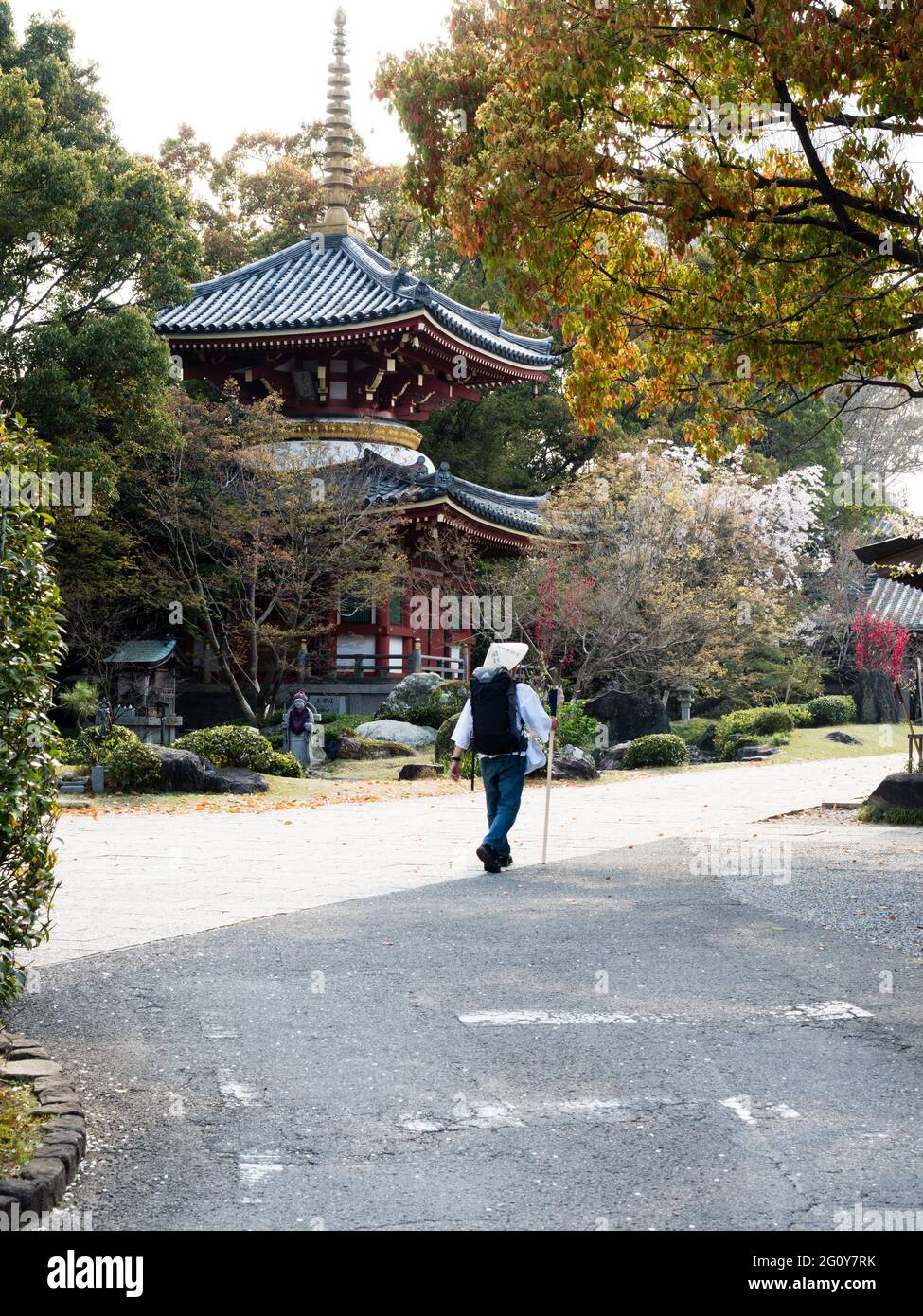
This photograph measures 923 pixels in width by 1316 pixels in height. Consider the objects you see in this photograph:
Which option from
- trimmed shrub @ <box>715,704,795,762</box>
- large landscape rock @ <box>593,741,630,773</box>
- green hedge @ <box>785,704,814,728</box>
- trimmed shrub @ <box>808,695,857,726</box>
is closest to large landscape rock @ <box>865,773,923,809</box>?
large landscape rock @ <box>593,741,630,773</box>

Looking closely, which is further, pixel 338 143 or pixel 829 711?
pixel 829 711

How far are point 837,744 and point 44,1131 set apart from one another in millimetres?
29509

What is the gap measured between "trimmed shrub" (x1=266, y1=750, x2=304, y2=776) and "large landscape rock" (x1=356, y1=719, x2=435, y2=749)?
4.62 meters

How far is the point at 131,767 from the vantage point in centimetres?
1805

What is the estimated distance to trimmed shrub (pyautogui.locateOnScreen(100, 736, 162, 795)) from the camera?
18047 mm

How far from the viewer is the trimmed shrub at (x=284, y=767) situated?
2105 cm

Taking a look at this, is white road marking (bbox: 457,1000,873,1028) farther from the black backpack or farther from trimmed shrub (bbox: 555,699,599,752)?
trimmed shrub (bbox: 555,699,599,752)

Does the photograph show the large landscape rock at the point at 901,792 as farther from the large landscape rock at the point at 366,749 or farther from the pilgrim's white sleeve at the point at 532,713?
the large landscape rock at the point at 366,749

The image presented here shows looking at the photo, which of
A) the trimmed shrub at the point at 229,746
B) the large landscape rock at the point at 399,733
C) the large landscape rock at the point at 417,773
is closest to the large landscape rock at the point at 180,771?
the trimmed shrub at the point at 229,746
